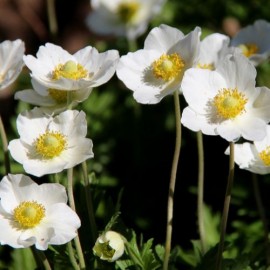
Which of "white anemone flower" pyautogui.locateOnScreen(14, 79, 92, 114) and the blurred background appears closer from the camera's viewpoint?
"white anemone flower" pyautogui.locateOnScreen(14, 79, 92, 114)

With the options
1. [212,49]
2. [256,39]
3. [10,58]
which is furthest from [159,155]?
[10,58]

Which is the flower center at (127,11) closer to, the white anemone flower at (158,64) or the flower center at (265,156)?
the white anemone flower at (158,64)

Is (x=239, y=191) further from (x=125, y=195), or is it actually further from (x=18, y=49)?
(x=18, y=49)

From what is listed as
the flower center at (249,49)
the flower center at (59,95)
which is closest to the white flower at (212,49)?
the flower center at (249,49)

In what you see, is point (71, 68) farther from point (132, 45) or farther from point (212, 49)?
point (132, 45)

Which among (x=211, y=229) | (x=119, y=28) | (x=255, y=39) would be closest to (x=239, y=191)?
(x=211, y=229)

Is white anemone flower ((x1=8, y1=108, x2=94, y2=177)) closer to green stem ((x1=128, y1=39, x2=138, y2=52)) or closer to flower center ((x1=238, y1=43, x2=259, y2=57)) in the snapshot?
flower center ((x1=238, y1=43, x2=259, y2=57))

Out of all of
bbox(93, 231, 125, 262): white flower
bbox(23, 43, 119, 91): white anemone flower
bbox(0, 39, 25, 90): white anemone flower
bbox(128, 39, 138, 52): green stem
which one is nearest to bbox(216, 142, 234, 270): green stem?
bbox(93, 231, 125, 262): white flower
